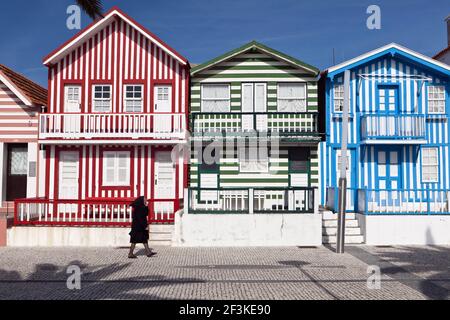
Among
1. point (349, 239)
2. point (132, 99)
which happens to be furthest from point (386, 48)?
point (132, 99)

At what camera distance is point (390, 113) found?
61.2 ft

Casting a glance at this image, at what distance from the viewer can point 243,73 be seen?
1883 cm

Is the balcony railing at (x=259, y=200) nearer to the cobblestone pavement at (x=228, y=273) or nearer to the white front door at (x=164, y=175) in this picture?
the cobblestone pavement at (x=228, y=273)

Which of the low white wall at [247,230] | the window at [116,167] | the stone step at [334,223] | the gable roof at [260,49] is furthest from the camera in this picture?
the gable roof at [260,49]

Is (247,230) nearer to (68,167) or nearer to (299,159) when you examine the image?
(299,159)

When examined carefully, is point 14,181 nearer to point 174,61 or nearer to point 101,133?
point 101,133

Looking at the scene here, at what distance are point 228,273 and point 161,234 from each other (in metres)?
4.89

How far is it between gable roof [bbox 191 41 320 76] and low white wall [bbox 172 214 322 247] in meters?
6.86

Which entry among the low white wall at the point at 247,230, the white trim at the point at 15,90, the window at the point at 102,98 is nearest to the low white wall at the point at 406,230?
the low white wall at the point at 247,230

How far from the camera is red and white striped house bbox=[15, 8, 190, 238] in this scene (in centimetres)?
1736

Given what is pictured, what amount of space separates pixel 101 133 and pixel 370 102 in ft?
38.8

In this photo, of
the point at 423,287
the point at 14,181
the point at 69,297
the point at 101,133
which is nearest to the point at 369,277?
the point at 423,287

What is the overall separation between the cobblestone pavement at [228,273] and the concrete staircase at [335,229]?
30.8 inches

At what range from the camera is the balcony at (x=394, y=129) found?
17.8 metres
